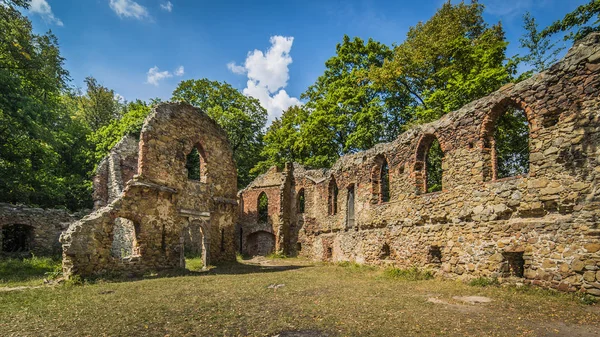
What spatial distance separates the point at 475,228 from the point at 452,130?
11.1 ft

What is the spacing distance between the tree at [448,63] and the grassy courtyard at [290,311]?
494 inches

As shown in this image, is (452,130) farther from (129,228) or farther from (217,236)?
(129,228)

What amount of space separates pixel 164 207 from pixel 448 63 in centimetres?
1918

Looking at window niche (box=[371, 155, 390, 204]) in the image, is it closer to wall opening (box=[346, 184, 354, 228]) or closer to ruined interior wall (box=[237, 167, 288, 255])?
wall opening (box=[346, 184, 354, 228])

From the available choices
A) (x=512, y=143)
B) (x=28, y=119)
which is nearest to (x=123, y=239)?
(x=28, y=119)

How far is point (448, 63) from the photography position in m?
22.6

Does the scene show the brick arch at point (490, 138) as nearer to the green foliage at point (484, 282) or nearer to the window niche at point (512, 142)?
the green foliage at point (484, 282)

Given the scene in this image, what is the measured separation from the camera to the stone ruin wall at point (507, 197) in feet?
26.7

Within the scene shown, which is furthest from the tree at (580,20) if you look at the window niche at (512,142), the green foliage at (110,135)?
the green foliage at (110,135)

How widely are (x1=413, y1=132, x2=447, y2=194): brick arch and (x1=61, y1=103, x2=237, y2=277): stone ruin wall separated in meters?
9.68

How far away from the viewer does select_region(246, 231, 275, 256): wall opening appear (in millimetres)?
28078

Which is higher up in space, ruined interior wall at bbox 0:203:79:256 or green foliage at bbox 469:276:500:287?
ruined interior wall at bbox 0:203:79:256

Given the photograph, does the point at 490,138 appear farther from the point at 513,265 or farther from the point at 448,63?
the point at 448,63

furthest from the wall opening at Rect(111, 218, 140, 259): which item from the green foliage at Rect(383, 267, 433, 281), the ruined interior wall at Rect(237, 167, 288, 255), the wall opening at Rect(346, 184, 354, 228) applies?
the green foliage at Rect(383, 267, 433, 281)
